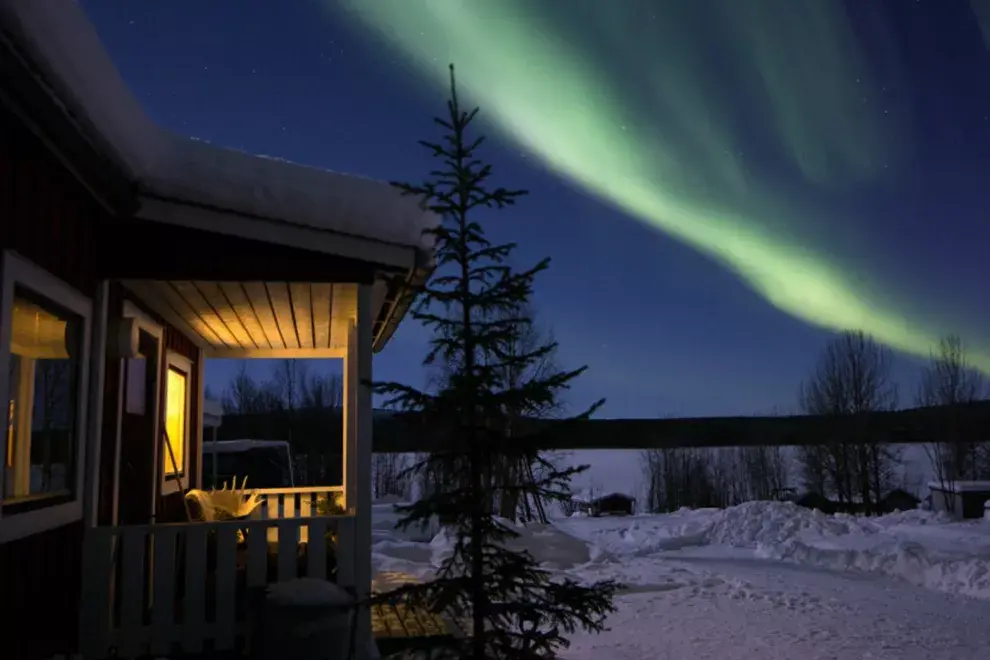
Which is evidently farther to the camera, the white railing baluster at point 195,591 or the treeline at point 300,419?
the treeline at point 300,419

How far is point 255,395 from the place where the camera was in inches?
1597

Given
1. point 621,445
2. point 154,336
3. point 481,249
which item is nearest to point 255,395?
point 621,445

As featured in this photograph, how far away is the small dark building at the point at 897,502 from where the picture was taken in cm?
2836

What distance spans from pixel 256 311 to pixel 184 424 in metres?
2.39

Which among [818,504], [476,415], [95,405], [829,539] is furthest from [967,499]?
[95,405]

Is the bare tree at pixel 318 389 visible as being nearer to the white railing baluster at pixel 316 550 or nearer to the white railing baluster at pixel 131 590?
the white railing baluster at pixel 316 550

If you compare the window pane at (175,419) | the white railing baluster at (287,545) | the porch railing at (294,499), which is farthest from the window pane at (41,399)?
the porch railing at (294,499)

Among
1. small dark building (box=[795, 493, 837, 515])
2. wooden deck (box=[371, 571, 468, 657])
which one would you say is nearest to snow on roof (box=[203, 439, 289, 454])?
wooden deck (box=[371, 571, 468, 657])

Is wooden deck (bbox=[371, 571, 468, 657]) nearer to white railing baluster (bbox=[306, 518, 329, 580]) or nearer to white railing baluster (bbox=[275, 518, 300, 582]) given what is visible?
white railing baluster (bbox=[306, 518, 329, 580])

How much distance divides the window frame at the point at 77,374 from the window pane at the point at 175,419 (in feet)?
8.80

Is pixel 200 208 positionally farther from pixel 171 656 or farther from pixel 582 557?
pixel 582 557

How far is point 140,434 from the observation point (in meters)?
6.47

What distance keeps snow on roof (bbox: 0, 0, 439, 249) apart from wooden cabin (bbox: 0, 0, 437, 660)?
11mm

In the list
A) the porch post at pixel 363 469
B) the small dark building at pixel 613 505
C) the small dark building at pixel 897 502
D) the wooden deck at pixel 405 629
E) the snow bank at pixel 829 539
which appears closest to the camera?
the porch post at pixel 363 469
